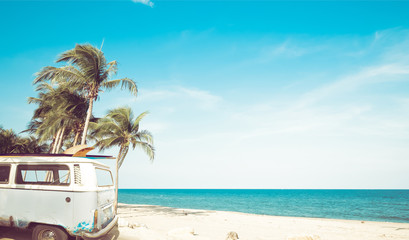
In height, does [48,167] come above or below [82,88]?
below

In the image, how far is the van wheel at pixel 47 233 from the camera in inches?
213

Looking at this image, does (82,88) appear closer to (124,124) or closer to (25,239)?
(124,124)

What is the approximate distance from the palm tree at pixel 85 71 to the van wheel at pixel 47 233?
8595 mm

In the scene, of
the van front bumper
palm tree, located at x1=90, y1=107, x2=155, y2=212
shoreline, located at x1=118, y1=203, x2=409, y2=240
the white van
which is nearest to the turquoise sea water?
shoreline, located at x1=118, y1=203, x2=409, y2=240

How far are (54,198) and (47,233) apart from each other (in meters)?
0.86

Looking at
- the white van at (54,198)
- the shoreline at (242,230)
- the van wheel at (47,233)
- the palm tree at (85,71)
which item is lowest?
the shoreline at (242,230)

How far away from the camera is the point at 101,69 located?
47.0 ft

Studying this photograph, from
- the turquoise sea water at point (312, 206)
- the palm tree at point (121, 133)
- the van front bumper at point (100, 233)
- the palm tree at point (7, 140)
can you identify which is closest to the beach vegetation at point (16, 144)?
the palm tree at point (7, 140)

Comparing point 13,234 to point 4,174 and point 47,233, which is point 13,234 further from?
point 4,174

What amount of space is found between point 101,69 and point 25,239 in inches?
416

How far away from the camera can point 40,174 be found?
20.8 feet

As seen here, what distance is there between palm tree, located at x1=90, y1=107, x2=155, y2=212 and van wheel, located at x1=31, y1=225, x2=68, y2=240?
39.6 feet

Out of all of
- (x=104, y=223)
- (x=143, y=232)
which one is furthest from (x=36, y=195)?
(x=143, y=232)

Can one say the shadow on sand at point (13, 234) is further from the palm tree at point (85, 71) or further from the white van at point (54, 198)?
the palm tree at point (85, 71)
